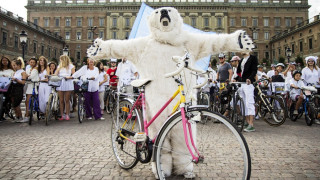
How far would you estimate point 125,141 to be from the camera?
288 cm

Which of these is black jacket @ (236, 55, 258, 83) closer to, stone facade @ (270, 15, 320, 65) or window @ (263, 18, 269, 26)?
stone facade @ (270, 15, 320, 65)

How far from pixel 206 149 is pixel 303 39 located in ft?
149

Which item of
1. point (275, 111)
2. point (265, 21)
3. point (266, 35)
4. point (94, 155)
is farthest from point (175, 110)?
point (265, 21)

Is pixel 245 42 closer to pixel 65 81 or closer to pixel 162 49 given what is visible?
pixel 162 49

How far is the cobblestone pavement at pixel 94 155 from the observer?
2697mm

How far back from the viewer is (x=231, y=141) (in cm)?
186

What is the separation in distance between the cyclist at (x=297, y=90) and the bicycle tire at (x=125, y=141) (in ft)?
18.8

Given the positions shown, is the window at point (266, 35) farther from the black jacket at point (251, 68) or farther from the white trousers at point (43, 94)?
the white trousers at point (43, 94)

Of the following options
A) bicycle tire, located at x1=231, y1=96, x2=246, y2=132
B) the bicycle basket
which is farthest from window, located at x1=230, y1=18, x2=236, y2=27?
the bicycle basket

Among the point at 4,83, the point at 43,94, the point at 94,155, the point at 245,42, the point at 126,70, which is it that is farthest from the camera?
the point at 126,70

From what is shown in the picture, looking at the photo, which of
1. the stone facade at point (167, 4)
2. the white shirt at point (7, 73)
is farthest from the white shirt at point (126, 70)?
the stone facade at point (167, 4)

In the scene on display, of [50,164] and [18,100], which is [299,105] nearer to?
[50,164]

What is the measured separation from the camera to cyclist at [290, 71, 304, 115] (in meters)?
6.81

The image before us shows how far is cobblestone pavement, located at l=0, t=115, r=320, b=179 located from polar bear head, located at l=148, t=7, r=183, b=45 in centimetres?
150
